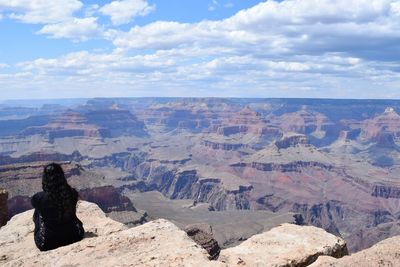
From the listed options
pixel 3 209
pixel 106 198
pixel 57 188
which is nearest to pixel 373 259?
pixel 57 188

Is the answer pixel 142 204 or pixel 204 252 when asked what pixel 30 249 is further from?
pixel 142 204

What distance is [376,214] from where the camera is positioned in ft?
643

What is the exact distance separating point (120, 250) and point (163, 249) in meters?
1.15

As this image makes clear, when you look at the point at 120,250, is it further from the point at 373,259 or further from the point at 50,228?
the point at 373,259

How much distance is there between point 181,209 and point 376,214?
94944 millimetres

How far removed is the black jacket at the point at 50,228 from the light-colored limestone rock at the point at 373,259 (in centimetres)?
682

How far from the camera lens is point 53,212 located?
1280 centimetres

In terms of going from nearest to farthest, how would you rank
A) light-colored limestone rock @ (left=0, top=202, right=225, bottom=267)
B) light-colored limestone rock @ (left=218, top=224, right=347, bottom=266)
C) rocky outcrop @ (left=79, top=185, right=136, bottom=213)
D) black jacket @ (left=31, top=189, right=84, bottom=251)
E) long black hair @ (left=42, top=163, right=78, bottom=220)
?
light-colored limestone rock @ (left=0, top=202, right=225, bottom=267) < light-colored limestone rock @ (left=218, top=224, right=347, bottom=266) < black jacket @ (left=31, top=189, right=84, bottom=251) < long black hair @ (left=42, top=163, right=78, bottom=220) < rocky outcrop @ (left=79, top=185, right=136, bottom=213)

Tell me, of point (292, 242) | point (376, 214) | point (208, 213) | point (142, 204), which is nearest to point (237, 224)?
point (208, 213)

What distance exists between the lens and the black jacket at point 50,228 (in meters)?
12.6

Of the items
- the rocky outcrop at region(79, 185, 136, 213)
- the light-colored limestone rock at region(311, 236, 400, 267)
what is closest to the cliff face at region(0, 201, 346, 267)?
the light-colored limestone rock at region(311, 236, 400, 267)

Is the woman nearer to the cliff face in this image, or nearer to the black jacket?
the black jacket

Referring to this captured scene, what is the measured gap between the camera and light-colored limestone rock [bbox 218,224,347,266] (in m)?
11.5

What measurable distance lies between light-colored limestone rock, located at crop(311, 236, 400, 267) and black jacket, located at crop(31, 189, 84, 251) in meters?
6.82
